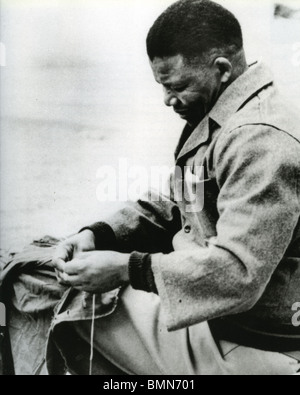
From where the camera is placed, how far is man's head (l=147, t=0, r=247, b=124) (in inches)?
58.9

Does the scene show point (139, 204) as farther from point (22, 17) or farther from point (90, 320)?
point (22, 17)

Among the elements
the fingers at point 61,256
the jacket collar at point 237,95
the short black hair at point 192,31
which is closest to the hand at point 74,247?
the fingers at point 61,256

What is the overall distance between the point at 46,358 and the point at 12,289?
0.27 m

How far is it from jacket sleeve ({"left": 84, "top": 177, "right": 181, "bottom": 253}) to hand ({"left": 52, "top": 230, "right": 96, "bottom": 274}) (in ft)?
0.30

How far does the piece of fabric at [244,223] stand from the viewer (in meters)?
1.31

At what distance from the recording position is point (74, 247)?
1.72 metres

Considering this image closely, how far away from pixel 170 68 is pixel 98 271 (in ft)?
1.99

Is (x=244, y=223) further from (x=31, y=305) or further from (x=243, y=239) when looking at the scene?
(x=31, y=305)

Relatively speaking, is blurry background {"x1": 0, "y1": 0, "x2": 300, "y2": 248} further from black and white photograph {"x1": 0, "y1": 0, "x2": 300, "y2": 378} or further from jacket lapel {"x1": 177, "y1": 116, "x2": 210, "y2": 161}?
jacket lapel {"x1": 177, "y1": 116, "x2": 210, "y2": 161}

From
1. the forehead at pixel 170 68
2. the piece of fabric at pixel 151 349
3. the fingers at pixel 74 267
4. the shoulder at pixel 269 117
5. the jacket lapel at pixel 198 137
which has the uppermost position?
the forehead at pixel 170 68

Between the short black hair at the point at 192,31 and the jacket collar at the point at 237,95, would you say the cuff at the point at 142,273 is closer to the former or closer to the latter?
the jacket collar at the point at 237,95

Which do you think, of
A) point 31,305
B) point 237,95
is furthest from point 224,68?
point 31,305

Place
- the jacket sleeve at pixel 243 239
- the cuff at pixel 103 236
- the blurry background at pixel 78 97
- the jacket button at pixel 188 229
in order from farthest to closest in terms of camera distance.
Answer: the blurry background at pixel 78 97, the cuff at pixel 103 236, the jacket button at pixel 188 229, the jacket sleeve at pixel 243 239

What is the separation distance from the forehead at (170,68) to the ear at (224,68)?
89 millimetres
